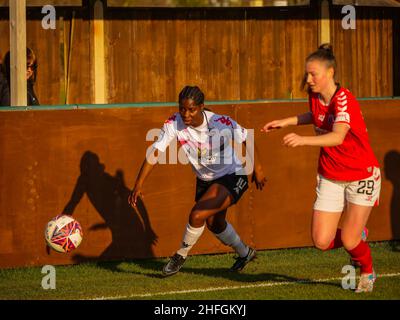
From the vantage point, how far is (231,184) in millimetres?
10891

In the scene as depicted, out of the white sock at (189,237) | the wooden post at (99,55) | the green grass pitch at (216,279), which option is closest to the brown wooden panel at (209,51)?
the wooden post at (99,55)

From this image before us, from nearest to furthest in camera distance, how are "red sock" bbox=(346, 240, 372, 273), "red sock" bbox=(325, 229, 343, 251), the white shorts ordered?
1. the white shorts
2. "red sock" bbox=(346, 240, 372, 273)
3. "red sock" bbox=(325, 229, 343, 251)

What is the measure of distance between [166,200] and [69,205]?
3.80 feet

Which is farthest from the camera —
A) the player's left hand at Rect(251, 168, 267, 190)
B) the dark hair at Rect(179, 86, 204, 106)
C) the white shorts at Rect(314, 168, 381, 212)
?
the player's left hand at Rect(251, 168, 267, 190)

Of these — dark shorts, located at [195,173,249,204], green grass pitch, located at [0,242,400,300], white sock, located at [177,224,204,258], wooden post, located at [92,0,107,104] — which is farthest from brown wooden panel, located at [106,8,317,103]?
white sock, located at [177,224,204,258]

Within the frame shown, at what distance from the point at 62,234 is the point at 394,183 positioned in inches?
181

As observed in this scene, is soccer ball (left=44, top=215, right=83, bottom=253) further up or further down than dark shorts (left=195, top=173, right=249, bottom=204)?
further down

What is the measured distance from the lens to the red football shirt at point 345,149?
369 inches

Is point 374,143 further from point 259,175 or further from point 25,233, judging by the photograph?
point 25,233

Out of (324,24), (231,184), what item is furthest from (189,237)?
(324,24)

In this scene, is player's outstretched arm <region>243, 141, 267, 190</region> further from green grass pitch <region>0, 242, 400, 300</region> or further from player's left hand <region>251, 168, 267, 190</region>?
green grass pitch <region>0, 242, 400, 300</region>

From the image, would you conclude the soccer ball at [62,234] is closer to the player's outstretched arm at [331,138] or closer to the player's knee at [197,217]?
the player's knee at [197,217]

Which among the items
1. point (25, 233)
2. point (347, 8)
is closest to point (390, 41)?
point (347, 8)

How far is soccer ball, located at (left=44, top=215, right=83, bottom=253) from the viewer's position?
1073 centimetres
